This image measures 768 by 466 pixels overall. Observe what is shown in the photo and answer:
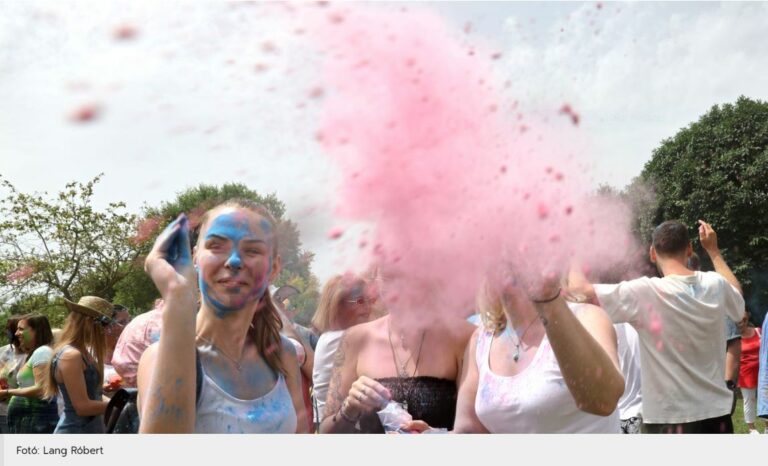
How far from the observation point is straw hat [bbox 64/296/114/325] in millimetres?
4562

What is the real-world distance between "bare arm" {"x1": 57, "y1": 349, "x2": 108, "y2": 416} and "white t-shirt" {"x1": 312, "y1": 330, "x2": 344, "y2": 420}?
5.41 feet

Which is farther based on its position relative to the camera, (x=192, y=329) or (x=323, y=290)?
(x=323, y=290)

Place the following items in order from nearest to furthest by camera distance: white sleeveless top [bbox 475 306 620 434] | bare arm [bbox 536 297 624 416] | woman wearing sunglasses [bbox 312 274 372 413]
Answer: bare arm [bbox 536 297 624 416] < white sleeveless top [bbox 475 306 620 434] < woman wearing sunglasses [bbox 312 274 372 413]

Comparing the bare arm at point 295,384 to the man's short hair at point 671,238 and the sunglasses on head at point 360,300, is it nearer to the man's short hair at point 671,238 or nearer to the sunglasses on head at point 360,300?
the sunglasses on head at point 360,300

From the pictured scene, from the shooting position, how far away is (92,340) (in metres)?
4.68

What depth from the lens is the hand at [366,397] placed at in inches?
101

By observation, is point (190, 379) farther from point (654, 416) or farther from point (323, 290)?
point (654, 416)

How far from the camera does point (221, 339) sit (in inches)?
91.1

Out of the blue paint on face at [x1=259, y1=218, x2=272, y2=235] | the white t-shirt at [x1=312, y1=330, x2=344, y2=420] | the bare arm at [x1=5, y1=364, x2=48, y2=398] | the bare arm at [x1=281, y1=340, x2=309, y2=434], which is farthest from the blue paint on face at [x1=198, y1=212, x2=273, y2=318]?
the bare arm at [x1=5, y1=364, x2=48, y2=398]

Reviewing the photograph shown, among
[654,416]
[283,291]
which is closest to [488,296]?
[283,291]

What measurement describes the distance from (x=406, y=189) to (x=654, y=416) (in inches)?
96.0

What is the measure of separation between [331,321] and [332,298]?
166mm

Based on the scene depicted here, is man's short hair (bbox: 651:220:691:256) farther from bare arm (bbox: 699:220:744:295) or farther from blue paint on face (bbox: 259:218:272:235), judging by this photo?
blue paint on face (bbox: 259:218:272:235)

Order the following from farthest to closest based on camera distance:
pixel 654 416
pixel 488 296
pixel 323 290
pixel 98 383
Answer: pixel 98 383, pixel 654 416, pixel 323 290, pixel 488 296
